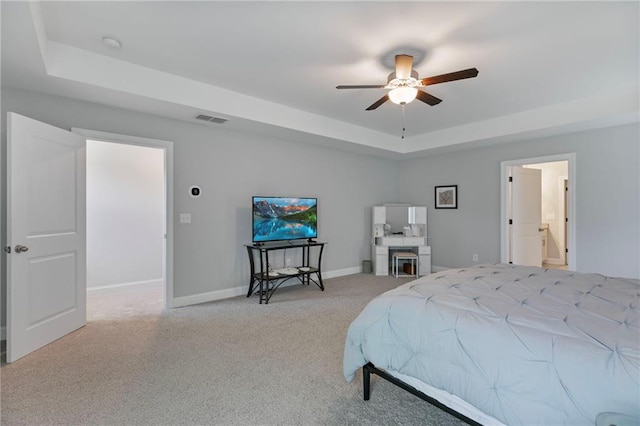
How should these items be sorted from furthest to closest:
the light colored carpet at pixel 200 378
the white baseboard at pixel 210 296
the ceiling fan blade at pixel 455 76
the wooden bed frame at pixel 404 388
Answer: the white baseboard at pixel 210 296 → the ceiling fan blade at pixel 455 76 → the light colored carpet at pixel 200 378 → the wooden bed frame at pixel 404 388

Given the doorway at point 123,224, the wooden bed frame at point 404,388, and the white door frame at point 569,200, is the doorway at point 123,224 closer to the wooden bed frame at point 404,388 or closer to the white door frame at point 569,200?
the wooden bed frame at point 404,388

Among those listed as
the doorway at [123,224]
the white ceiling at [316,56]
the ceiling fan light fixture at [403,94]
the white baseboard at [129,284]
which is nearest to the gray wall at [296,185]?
the white ceiling at [316,56]

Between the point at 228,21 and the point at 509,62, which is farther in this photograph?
the point at 509,62

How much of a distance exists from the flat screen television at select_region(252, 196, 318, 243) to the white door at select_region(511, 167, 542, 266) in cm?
336

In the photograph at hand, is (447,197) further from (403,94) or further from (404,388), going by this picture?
(404,388)

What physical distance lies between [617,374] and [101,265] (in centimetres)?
545

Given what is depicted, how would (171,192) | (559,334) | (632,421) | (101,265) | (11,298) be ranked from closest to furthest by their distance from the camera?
1. (632,421)
2. (559,334)
3. (11,298)
4. (171,192)
5. (101,265)

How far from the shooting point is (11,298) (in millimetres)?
2469

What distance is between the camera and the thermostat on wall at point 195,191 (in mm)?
3979

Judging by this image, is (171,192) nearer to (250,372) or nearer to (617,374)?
(250,372)

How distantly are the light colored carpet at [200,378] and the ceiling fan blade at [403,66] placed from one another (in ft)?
8.13

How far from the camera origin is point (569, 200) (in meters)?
4.42

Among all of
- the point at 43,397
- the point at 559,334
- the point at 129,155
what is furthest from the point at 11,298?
the point at 559,334

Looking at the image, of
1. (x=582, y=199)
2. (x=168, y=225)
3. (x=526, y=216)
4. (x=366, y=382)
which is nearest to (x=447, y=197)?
(x=526, y=216)
